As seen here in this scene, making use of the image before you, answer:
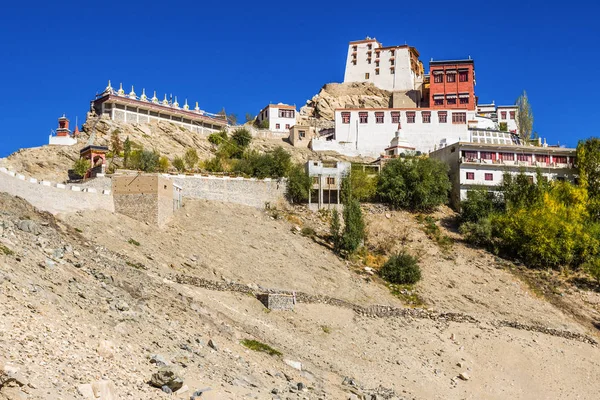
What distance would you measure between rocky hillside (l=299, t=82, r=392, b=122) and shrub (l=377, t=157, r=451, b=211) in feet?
79.4

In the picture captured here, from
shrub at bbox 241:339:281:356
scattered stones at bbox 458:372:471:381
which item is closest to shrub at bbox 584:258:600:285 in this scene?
scattered stones at bbox 458:372:471:381

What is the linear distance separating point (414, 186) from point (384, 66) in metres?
31.8

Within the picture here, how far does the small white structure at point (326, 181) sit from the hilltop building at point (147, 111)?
1653 centimetres

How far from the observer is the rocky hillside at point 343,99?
8419 centimetres

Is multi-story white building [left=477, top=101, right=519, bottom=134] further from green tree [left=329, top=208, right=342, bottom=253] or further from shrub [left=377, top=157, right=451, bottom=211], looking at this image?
green tree [left=329, top=208, right=342, bottom=253]

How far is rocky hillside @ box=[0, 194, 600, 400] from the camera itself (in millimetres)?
21625

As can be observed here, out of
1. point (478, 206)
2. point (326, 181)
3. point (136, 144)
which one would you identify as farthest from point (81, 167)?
point (478, 206)

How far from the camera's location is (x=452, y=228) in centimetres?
5703

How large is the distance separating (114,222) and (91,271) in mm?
12627

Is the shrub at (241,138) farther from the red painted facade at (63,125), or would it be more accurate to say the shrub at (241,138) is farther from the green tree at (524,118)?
the green tree at (524,118)

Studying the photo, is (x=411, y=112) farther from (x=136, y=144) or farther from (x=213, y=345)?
(x=213, y=345)

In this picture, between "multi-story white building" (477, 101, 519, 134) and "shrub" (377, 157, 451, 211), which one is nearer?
"shrub" (377, 157, 451, 211)

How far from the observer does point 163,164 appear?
5797cm

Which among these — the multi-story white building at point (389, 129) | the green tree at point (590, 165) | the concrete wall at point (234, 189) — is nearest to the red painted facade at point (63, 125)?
the concrete wall at point (234, 189)
